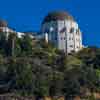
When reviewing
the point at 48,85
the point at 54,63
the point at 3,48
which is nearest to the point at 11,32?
the point at 3,48

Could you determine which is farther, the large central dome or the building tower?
the large central dome

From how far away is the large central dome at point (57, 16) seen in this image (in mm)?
91938

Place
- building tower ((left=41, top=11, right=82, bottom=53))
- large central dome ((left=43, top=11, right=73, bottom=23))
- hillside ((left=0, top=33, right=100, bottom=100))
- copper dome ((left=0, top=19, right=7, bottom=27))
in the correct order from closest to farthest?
hillside ((left=0, top=33, right=100, bottom=100)) → building tower ((left=41, top=11, right=82, bottom=53)) → copper dome ((left=0, top=19, right=7, bottom=27)) → large central dome ((left=43, top=11, right=73, bottom=23))

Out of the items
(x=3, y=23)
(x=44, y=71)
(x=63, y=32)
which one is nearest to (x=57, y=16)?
(x=63, y=32)

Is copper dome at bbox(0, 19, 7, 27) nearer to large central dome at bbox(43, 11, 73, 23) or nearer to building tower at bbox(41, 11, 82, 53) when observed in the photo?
building tower at bbox(41, 11, 82, 53)

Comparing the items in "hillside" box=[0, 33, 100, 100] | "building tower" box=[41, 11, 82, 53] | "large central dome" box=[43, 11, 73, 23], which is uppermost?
"large central dome" box=[43, 11, 73, 23]

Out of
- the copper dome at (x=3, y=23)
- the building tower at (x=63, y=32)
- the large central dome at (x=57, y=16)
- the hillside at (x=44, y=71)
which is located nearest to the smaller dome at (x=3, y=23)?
the copper dome at (x=3, y=23)

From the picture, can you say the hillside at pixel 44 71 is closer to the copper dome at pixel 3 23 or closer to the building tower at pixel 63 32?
the building tower at pixel 63 32

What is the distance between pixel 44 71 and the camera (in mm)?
69375

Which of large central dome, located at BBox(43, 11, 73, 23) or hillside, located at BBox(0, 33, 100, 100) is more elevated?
large central dome, located at BBox(43, 11, 73, 23)

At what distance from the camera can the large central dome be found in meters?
91.9

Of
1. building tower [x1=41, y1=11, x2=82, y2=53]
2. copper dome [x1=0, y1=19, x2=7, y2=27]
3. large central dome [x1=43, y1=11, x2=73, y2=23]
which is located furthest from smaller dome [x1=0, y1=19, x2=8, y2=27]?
large central dome [x1=43, y1=11, x2=73, y2=23]

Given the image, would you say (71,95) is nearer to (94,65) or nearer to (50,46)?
(94,65)

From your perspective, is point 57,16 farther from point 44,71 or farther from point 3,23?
point 44,71
